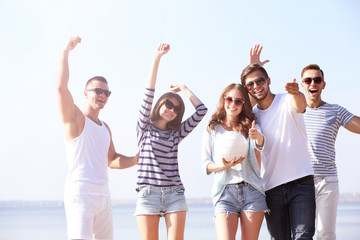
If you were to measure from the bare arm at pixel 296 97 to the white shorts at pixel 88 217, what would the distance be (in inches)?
86.9

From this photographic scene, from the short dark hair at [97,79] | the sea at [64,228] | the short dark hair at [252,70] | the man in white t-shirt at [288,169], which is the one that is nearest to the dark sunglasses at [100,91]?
the short dark hair at [97,79]

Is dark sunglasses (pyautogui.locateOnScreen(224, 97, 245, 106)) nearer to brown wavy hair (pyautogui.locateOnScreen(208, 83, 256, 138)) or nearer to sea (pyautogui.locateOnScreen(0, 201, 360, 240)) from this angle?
brown wavy hair (pyautogui.locateOnScreen(208, 83, 256, 138))

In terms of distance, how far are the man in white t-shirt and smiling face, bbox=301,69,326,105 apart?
4.91ft

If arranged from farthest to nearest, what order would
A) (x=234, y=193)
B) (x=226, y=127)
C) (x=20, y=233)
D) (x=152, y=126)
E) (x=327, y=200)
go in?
(x=20, y=233) < (x=327, y=200) < (x=152, y=126) < (x=226, y=127) < (x=234, y=193)

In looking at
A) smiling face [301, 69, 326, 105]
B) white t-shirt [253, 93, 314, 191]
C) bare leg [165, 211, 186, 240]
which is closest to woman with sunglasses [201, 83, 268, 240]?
white t-shirt [253, 93, 314, 191]

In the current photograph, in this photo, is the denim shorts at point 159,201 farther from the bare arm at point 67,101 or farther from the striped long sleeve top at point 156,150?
the bare arm at point 67,101

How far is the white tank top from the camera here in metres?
4.84

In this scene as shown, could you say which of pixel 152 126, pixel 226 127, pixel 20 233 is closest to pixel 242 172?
pixel 226 127

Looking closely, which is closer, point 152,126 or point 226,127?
point 226,127

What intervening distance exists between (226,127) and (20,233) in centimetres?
2082

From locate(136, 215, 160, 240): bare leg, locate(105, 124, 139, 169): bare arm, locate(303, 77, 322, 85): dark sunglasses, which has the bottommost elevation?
locate(136, 215, 160, 240): bare leg

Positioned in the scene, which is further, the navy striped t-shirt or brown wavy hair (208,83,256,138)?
the navy striped t-shirt

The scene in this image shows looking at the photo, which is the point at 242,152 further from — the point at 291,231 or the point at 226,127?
the point at 291,231

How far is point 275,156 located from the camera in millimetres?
4457
